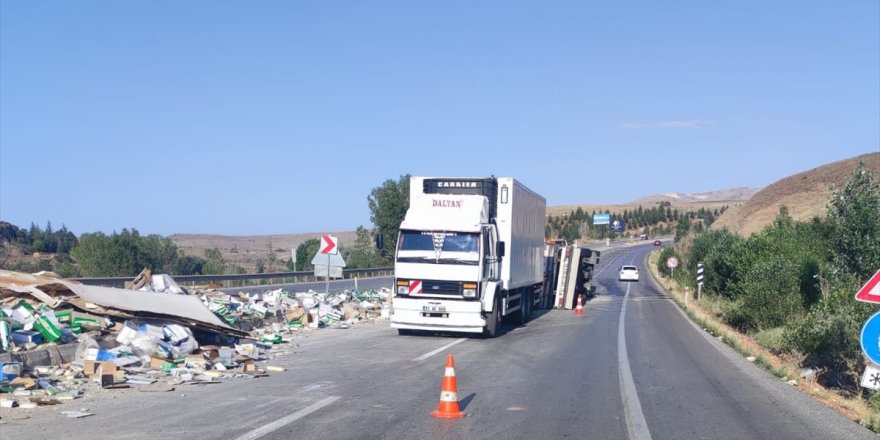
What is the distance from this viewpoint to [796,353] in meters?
18.5

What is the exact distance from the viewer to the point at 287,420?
940 centimetres

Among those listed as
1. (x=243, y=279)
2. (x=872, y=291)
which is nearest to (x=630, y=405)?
(x=872, y=291)

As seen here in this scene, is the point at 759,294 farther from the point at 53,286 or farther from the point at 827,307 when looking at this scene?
the point at 53,286

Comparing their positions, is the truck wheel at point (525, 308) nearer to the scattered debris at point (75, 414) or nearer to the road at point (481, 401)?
the road at point (481, 401)

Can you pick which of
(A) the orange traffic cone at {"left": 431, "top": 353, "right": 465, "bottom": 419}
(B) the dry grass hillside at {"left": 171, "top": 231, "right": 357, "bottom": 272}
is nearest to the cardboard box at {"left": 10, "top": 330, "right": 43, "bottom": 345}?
(A) the orange traffic cone at {"left": 431, "top": 353, "right": 465, "bottom": 419}

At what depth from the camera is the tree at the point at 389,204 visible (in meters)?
71.6

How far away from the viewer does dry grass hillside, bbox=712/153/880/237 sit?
7088 centimetres

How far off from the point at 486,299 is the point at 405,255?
2230mm

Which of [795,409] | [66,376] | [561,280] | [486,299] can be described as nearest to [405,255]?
[486,299]

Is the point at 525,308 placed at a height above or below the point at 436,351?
above

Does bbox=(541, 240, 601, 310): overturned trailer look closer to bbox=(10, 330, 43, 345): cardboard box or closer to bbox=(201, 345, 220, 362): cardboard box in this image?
bbox=(201, 345, 220, 362): cardboard box

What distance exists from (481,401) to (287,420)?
2.87 meters

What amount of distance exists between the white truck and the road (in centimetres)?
95

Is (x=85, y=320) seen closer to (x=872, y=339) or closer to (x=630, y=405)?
(x=630, y=405)
